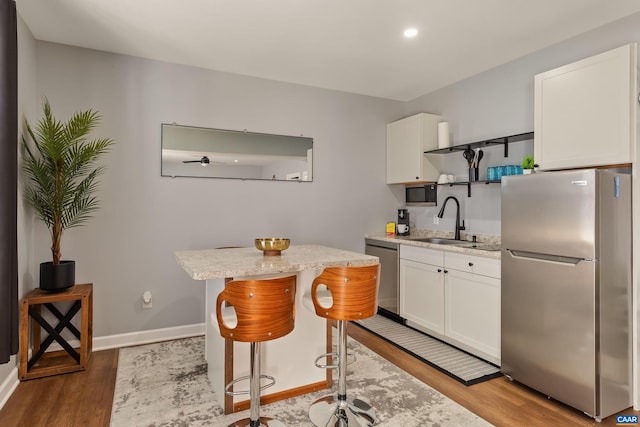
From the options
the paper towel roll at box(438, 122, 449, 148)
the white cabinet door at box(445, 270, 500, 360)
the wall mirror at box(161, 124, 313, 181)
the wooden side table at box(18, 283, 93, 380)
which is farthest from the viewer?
the paper towel roll at box(438, 122, 449, 148)

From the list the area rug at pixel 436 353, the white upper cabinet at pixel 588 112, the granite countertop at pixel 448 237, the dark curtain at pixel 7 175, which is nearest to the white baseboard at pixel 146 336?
the dark curtain at pixel 7 175

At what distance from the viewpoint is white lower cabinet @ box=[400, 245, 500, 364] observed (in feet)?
9.78

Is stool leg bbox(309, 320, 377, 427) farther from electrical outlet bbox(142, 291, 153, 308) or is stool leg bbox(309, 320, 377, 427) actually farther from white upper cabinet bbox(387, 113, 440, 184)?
white upper cabinet bbox(387, 113, 440, 184)

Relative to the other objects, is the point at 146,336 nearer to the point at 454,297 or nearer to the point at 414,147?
the point at 454,297

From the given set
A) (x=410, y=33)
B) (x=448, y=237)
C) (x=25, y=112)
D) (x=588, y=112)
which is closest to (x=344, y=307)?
(x=588, y=112)

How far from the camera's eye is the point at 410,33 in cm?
295

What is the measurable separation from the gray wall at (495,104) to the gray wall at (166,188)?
50.1 inches

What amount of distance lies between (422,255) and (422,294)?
395mm

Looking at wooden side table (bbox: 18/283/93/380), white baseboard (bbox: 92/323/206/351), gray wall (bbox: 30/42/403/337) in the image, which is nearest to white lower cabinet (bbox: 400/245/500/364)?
gray wall (bbox: 30/42/403/337)

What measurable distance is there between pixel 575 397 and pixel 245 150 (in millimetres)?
3422

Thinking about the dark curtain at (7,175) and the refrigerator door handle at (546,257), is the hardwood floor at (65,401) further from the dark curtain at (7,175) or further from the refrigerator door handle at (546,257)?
the refrigerator door handle at (546,257)

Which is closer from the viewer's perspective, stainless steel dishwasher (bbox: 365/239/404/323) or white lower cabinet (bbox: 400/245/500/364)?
white lower cabinet (bbox: 400/245/500/364)

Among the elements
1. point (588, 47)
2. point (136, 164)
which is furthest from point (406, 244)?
point (136, 164)

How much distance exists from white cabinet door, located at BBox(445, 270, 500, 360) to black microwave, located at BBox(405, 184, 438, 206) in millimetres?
1243
